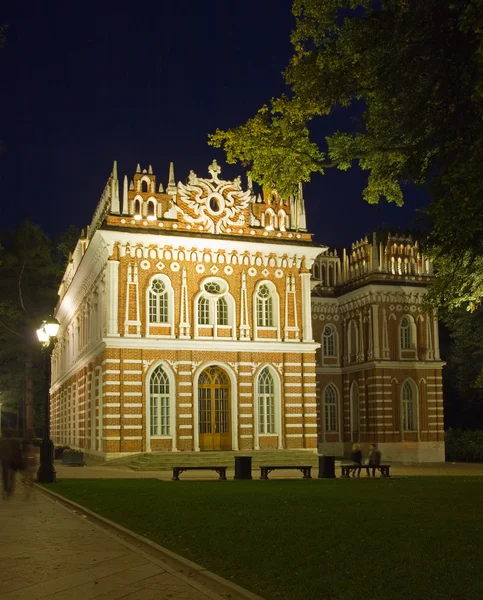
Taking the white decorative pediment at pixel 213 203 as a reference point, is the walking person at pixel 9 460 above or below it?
below

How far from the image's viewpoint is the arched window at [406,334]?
48.2 m

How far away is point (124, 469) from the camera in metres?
32.5

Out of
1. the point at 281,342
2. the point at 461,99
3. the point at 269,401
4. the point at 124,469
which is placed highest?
the point at 461,99

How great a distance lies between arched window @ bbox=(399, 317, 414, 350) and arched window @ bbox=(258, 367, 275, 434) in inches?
534

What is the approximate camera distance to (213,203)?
37.8 meters

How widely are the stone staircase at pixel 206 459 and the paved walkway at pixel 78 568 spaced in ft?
59.7

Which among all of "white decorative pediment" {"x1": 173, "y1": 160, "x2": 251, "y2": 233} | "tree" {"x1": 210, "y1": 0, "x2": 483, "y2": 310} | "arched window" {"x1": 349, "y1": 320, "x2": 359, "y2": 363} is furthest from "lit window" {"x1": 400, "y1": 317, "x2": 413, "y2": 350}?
"tree" {"x1": 210, "y1": 0, "x2": 483, "y2": 310}

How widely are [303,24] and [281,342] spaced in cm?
1955

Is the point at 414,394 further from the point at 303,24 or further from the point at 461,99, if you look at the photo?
the point at 461,99

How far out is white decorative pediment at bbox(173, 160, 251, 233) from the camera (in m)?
37.0

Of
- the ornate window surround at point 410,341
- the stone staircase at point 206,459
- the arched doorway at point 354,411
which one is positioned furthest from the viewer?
the arched doorway at point 354,411

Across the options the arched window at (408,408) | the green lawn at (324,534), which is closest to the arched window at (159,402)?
the green lawn at (324,534)

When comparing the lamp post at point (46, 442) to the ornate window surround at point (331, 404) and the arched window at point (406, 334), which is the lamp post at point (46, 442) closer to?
the arched window at point (406, 334)

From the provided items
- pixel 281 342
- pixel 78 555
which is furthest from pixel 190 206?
pixel 78 555
